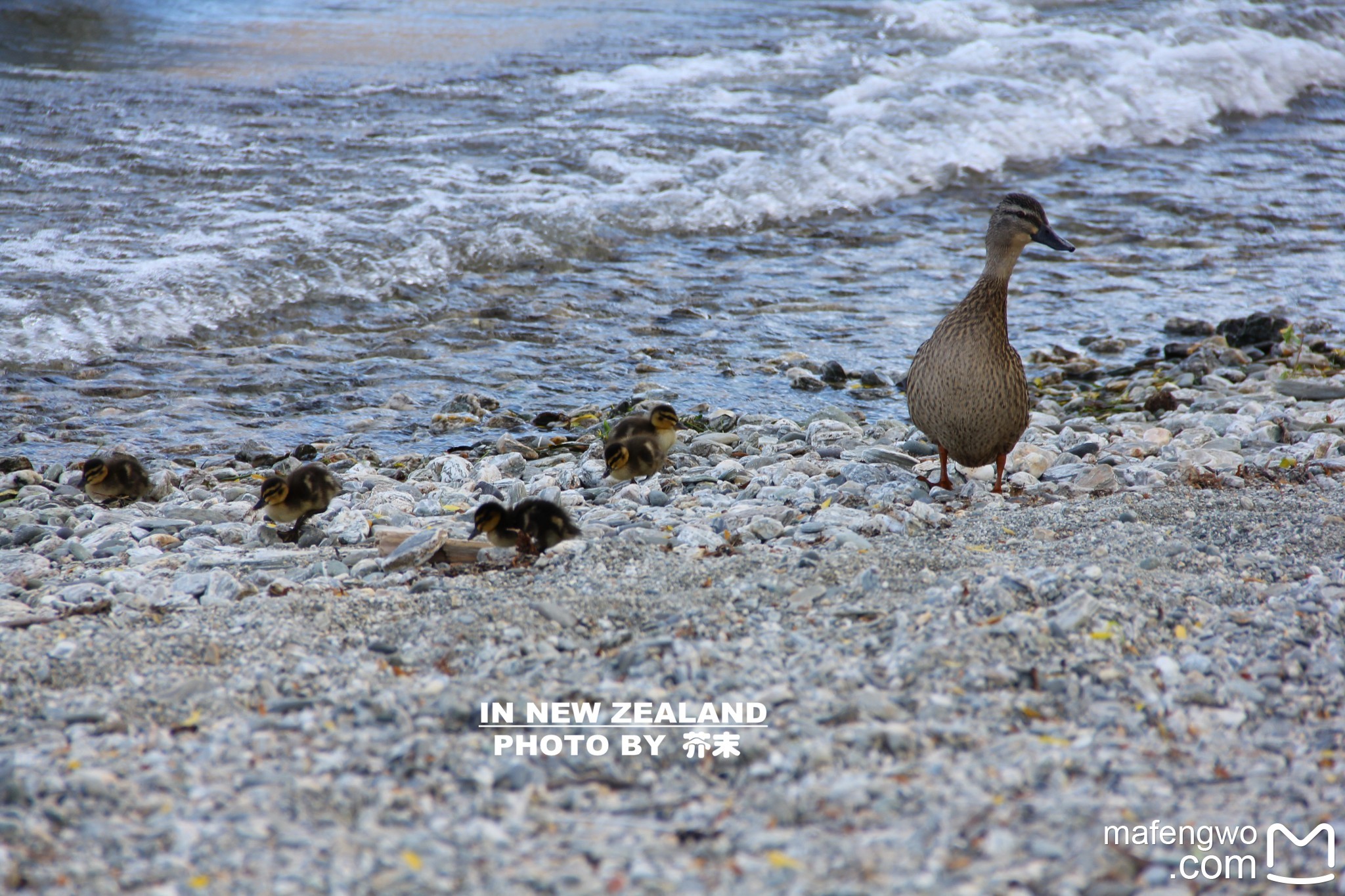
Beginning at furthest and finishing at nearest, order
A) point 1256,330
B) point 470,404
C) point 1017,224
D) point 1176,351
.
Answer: point 1256,330 < point 1176,351 < point 470,404 < point 1017,224

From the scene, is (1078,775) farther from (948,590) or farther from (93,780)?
(93,780)

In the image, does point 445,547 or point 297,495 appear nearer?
point 445,547

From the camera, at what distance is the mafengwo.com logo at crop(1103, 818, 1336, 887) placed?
249 cm

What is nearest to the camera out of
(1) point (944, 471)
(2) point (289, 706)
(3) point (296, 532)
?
(2) point (289, 706)

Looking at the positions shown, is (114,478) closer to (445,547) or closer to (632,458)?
(445,547)

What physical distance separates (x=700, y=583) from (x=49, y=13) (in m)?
18.5

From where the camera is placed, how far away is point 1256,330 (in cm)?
836

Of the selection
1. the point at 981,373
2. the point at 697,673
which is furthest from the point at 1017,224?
the point at 697,673

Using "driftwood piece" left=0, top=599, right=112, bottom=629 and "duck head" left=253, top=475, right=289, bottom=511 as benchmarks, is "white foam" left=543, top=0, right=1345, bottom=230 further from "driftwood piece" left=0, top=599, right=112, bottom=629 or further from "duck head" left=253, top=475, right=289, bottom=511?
"driftwood piece" left=0, top=599, right=112, bottom=629

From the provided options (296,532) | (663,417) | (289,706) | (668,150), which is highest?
(668,150)

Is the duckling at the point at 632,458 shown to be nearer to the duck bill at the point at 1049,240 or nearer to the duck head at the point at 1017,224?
the duck head at the point at 1017,224

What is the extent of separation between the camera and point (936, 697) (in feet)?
10.4

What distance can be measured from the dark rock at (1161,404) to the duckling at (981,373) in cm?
217

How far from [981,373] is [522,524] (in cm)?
240
